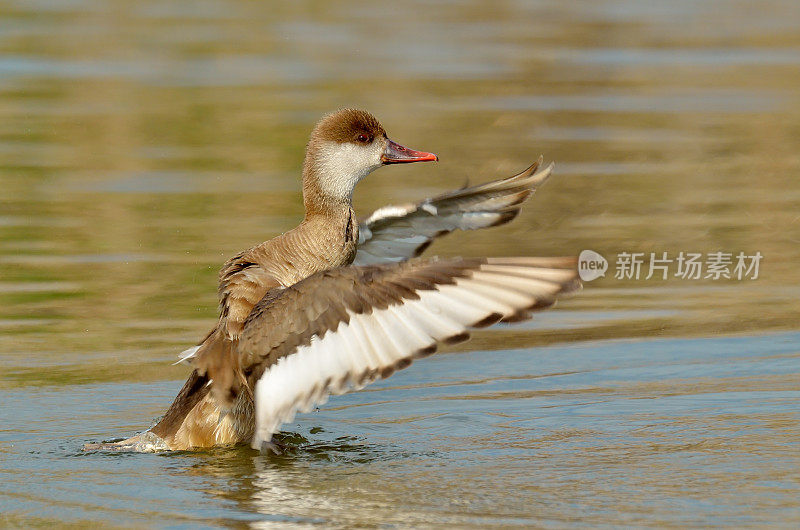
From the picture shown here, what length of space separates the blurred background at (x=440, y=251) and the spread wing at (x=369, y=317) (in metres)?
0.59

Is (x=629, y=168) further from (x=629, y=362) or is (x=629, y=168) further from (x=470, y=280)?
(x=470, y=280)

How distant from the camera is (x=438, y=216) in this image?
30.0ft

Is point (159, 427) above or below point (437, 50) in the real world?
below

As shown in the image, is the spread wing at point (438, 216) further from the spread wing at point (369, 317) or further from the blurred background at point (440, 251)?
the spread wing at point (369, 317)

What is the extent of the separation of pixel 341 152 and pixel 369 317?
212 cm

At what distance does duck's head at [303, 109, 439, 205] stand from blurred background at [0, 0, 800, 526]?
1.37 metres

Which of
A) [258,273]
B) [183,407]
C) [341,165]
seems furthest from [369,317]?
[341,165]

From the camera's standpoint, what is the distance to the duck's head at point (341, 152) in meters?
8.65

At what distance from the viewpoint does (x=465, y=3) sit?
1131 inches

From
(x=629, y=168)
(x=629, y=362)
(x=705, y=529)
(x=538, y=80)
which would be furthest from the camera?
(x=538, y=80)

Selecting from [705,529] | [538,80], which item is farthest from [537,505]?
[538,80]

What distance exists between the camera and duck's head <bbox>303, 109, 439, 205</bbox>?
340 inches

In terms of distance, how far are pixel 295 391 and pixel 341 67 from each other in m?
14.4
